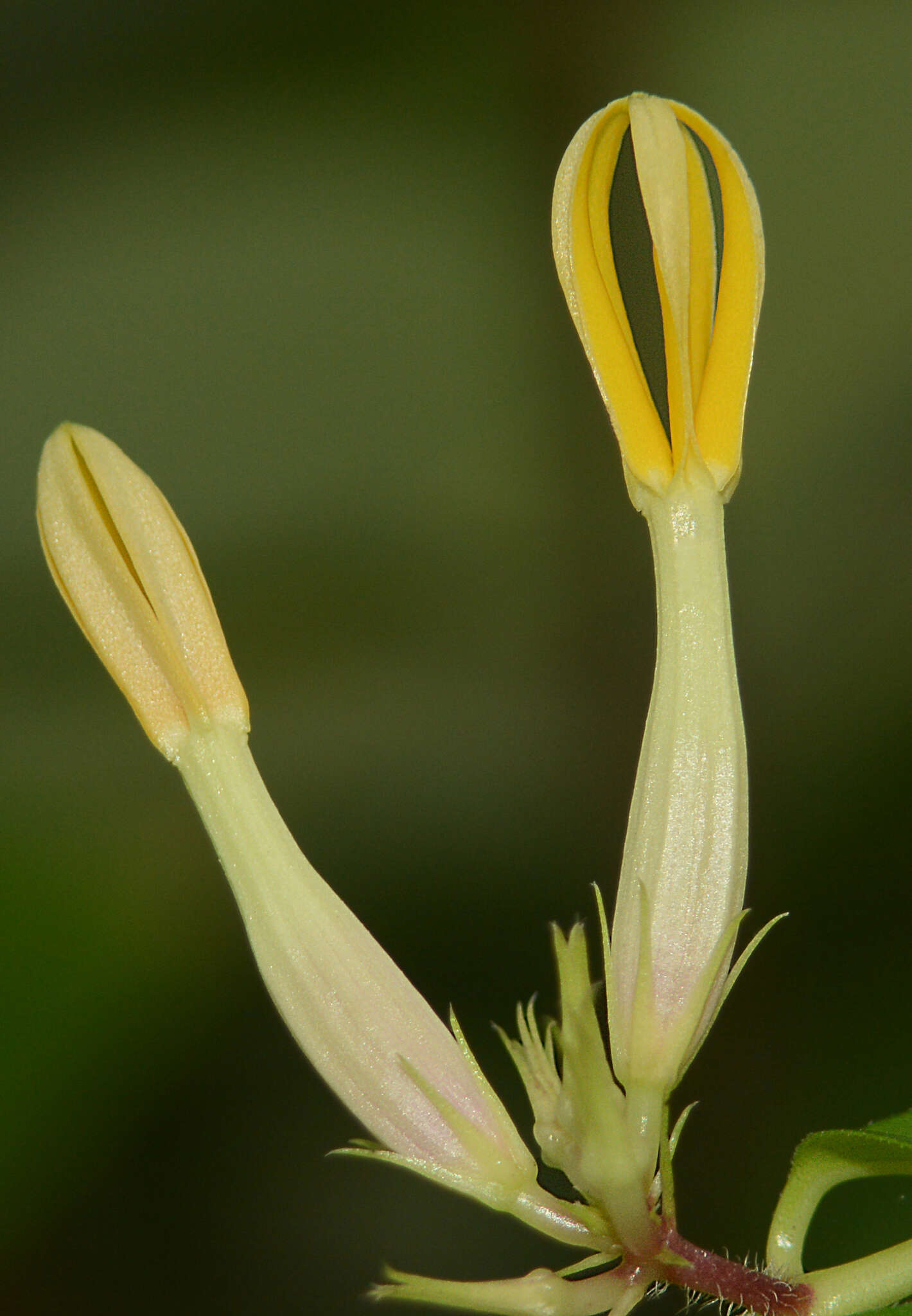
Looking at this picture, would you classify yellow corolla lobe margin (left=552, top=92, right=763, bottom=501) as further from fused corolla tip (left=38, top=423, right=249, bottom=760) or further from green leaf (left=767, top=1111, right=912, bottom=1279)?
green leaf (left=767, top=1111, right=912, bottom=1279)

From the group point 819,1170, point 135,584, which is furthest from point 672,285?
point 819,1170

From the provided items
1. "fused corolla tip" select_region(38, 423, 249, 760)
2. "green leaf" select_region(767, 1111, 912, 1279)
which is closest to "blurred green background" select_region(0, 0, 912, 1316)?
"fused corolla tip" select_region(38, 423, 249, 760)

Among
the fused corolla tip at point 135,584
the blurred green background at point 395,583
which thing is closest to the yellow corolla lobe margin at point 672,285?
the fused corolla tip at point 135,584

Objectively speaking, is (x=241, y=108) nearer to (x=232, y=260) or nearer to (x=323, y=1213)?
(x=232, y=260)

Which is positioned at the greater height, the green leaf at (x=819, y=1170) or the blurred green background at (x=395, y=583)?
the blurred green background at (x=395, y=583)

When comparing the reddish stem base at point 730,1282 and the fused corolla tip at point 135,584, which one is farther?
the fused corolla tip at point 135,584

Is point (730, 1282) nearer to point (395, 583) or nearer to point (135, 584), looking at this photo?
point (135, 584)

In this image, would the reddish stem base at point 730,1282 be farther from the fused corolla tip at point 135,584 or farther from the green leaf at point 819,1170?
the fused corolla tip at point 135,584
